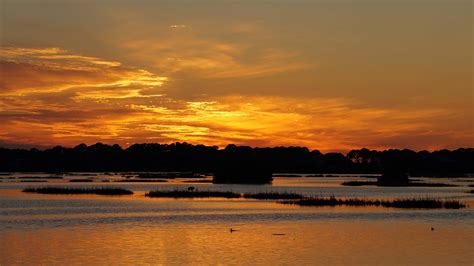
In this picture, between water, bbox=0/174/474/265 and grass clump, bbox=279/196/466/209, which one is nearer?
water, bbox=0/174/474/265

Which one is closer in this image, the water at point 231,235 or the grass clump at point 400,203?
the water at point 231,235

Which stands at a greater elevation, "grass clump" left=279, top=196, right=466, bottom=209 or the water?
"grass clump" left=279, top=196, right=466, bottom=209

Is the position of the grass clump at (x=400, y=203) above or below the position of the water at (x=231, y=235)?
above

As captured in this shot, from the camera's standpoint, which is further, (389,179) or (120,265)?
(389,179)

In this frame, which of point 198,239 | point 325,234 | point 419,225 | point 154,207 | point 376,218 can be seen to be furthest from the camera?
point 154,207

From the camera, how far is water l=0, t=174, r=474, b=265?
111 feet

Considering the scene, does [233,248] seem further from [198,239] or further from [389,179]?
[389,179]

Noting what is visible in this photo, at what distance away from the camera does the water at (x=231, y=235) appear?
33.8 m

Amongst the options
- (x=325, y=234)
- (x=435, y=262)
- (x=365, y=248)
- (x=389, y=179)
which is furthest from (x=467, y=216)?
(x=389, y=179)

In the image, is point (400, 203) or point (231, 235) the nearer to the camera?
point (231, 235)

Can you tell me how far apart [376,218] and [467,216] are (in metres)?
8.47

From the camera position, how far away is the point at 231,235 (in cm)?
4369

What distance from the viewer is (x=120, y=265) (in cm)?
3097

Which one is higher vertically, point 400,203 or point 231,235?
point 400,203
